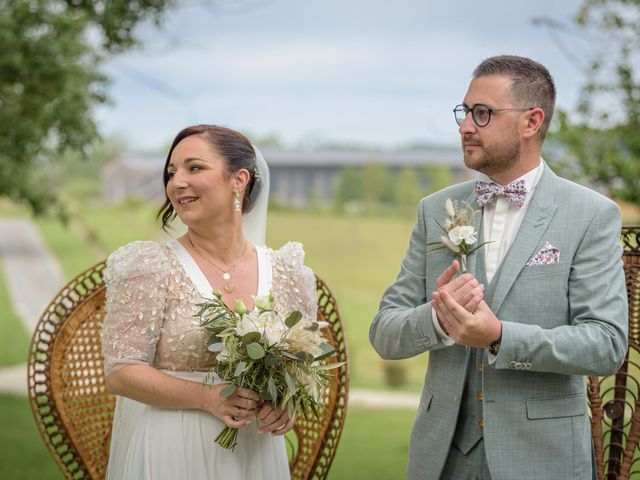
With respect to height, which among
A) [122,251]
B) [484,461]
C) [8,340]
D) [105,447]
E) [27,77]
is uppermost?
[27,77]

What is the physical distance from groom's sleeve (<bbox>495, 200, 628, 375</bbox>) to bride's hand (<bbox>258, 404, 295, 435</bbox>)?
2.43 ft

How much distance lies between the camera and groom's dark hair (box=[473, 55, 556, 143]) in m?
2.42

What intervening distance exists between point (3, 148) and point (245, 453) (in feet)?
15.5

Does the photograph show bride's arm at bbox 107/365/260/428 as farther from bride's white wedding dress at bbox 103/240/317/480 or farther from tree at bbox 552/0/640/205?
tree at bbox 552/0/640/205

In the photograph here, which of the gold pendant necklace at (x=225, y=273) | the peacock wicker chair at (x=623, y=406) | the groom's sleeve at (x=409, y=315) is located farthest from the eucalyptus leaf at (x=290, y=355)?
the peacock wicker chair at (x=623, y=406)

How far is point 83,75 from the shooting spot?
235 inches

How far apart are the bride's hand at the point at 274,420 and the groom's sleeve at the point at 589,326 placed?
741 millimetres

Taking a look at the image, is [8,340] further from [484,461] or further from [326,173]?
[484,461]

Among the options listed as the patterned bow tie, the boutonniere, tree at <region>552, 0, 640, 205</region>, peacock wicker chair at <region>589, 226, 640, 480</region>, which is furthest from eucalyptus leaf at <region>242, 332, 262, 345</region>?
tree at <region>552, 0, 640, 205</region>

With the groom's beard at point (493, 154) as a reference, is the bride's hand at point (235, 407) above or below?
below

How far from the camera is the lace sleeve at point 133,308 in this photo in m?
2.62

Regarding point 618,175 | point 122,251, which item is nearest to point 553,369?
point 122,251

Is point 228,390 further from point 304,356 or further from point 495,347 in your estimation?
point 495,347

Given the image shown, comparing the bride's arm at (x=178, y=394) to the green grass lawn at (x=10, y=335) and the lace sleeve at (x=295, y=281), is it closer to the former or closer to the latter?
the lace sleeve at (x=295, y=281)
